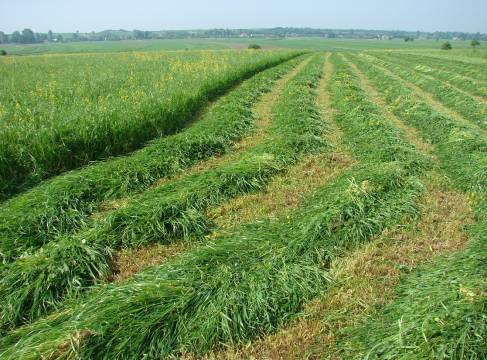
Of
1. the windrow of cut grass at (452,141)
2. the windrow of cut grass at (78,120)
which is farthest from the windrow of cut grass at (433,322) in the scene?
the windrow of cut grass at (78,120)

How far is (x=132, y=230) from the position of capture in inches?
222

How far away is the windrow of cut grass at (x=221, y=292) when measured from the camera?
3656 mm

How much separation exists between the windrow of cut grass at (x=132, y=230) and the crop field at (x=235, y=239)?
3 cm

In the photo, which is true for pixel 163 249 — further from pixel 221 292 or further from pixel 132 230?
pixel 221 292

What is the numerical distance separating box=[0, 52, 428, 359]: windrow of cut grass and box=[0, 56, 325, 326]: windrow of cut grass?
355 millimetres

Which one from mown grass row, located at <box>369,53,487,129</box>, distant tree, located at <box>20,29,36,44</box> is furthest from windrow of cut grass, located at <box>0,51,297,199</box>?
distant tree, located at <box>20,29,36,44</box>

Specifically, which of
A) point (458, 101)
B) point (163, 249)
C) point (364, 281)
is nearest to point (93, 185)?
point (163, 249)

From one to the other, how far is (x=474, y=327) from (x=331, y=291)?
A: 1.50 metres

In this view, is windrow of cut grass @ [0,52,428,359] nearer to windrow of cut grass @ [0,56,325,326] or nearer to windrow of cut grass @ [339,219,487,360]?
windrow of cut grass @ [0,56,325,326]

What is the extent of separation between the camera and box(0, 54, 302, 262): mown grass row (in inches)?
218

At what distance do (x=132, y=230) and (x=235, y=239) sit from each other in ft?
5.00

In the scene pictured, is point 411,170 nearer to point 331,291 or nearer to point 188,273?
point 331,291

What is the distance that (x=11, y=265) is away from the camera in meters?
4.63

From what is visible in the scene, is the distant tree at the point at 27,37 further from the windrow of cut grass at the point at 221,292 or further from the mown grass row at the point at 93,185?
the windrow of cut grass at the point at 221,292
